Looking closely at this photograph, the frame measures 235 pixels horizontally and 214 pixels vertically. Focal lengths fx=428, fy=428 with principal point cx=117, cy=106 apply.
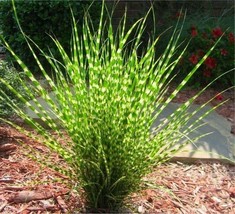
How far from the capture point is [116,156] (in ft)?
6.00

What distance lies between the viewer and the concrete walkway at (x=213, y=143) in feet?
9.10

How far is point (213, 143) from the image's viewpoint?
3051 mm

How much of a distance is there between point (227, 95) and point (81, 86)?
113 inches

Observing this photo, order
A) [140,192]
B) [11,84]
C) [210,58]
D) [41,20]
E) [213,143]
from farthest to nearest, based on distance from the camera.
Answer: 1. [41,20]
2. [210,58]
3. [213,143]
4. [11,84]
5. [140,192]

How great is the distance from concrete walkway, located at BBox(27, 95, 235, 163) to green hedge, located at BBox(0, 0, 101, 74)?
1.27 m

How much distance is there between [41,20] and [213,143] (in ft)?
8.03

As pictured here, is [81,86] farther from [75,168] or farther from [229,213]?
[229,213]

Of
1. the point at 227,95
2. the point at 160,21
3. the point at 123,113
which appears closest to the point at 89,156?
→ the point at 123,113

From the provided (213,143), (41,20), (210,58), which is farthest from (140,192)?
(41,20)

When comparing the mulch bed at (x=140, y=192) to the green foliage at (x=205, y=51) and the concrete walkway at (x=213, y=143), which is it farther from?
the green foliage at (x=205, y=51)

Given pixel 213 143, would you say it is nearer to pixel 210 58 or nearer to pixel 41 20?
pixel 210 58

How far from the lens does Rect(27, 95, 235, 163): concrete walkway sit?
2.77 metres

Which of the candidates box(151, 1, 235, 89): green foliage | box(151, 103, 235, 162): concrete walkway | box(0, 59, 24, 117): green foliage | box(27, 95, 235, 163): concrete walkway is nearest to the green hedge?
box(151, 1, 235, 89): green foliage

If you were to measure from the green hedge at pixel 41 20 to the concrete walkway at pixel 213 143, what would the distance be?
1270 millimetres
